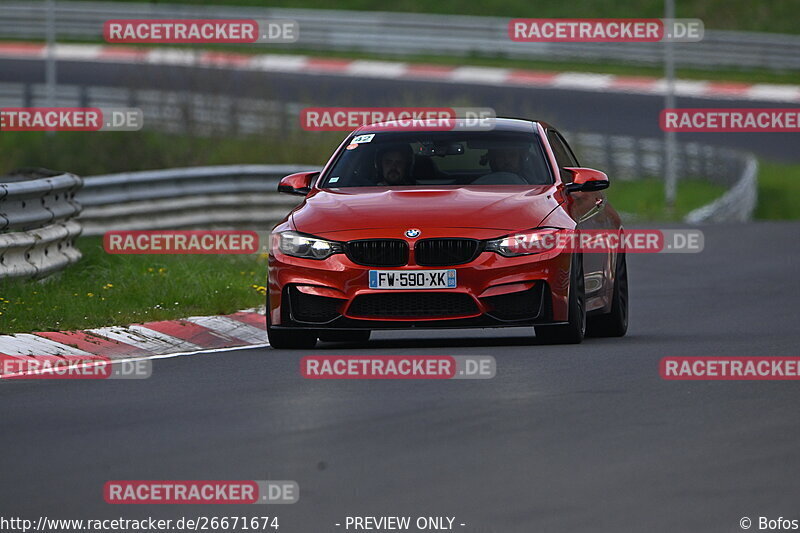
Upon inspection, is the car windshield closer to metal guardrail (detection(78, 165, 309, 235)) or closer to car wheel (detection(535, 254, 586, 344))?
car wheel (detection(535, 254, 586, 344))

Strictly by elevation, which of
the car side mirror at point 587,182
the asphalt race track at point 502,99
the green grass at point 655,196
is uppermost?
the car side mirror at point 587,182

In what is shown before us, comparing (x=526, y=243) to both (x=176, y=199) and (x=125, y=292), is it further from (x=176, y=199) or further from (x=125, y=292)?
(x=176, y=199)

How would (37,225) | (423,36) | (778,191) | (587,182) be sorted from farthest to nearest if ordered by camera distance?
(423,36) → (778,191) → (37,225) → (587,182)

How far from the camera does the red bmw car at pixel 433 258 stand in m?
11.7

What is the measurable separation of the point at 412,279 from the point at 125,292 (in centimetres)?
397

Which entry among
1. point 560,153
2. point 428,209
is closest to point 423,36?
point 560,153

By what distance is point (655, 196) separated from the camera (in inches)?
1447

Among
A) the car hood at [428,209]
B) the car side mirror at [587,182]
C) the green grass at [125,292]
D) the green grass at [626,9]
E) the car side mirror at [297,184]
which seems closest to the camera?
the car hood at [428,209]

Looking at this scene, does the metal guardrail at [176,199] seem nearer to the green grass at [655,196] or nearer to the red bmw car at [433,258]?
the green grass at [655,196]

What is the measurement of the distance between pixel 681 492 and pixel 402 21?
44.4 meters

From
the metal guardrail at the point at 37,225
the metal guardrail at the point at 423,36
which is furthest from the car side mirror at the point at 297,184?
the metal guardrail at the point at 423,36

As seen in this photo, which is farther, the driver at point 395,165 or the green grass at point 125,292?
the green grass at point 125,292

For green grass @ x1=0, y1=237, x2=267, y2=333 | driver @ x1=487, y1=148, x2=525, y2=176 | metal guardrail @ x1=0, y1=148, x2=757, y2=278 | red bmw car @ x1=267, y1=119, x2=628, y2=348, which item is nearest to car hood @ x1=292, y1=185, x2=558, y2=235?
red bmw car @ x1=267, y1=119, x2=628, y2=348

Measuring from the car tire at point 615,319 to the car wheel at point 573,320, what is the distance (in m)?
1.23
